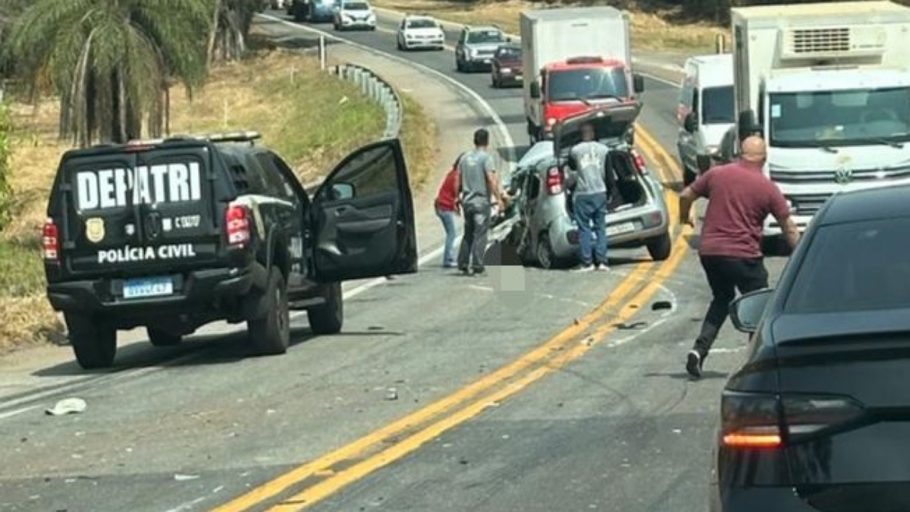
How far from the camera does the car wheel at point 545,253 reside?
24062 millimetres

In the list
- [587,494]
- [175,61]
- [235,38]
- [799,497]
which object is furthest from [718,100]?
[235,38]

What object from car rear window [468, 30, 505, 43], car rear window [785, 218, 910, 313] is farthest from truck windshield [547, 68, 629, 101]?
car rear window [785, 218, 910, 313]

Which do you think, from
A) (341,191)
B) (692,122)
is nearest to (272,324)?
(341,191)

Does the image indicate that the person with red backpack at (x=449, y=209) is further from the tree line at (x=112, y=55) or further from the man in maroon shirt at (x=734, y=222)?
the tree line at (x=112, y=55)

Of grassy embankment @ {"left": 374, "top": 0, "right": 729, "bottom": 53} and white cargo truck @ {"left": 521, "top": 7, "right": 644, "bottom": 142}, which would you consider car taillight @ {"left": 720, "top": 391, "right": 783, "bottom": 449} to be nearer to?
white cargo truck @ {"left": 521, "top": 7, "right": 644, "bottom": 142}

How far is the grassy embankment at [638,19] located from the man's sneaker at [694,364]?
5805cm

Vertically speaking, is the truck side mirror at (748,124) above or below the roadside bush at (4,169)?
above

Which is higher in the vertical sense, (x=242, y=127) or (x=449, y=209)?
(x=449, y=209)

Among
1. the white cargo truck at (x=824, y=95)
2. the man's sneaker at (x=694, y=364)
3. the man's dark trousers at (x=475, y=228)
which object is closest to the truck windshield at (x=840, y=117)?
the white cargo truck at (x=824, y=95)

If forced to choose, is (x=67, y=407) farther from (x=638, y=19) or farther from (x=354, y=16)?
(x=354, y=16)

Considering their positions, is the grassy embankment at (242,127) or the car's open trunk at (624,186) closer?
the grassy embankment at (242,127)

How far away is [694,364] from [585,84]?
27114 mm

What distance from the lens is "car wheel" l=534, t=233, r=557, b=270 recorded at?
24.1m

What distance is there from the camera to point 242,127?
56.9 meters
